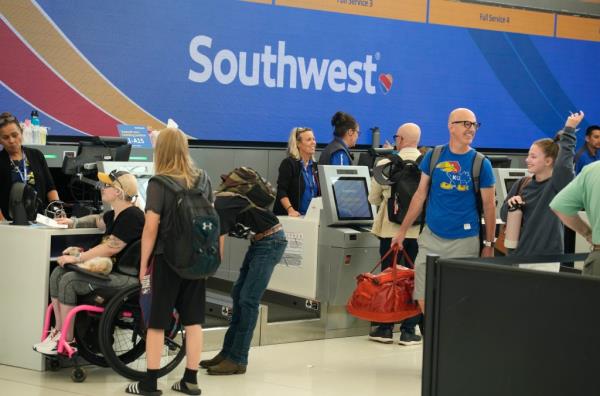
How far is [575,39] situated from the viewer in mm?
13664

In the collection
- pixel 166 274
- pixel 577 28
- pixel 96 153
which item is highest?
pixel 577 28

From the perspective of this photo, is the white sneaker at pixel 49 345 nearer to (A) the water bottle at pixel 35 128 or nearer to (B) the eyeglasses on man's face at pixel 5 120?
(B) the eyeglasses on man's face at pixel 5 120

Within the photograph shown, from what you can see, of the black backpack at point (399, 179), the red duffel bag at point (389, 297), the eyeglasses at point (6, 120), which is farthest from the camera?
the black backpack at point (399, 179)

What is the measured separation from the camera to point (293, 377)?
Result: 6316 millimetres

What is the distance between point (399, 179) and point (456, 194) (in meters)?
0.98

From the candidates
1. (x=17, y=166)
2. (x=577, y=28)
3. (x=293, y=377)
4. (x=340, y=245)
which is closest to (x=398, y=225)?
(x=340, y=245)

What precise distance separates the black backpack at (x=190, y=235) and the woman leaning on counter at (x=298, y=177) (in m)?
2.79

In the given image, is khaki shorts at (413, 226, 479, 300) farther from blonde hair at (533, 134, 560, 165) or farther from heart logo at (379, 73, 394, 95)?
heart logo at (379, 73, 394, 95)

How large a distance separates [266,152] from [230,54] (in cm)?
103

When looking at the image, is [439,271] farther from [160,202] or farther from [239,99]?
[239,99]

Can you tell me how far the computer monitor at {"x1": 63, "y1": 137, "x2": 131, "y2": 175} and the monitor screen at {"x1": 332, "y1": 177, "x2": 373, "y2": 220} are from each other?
62.5 inches

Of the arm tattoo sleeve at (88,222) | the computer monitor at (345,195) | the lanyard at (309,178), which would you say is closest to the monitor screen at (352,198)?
the computer monitor at (345,195)

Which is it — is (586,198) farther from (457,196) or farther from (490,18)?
(490,18)

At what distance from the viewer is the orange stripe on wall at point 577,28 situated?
13469 millimetres
